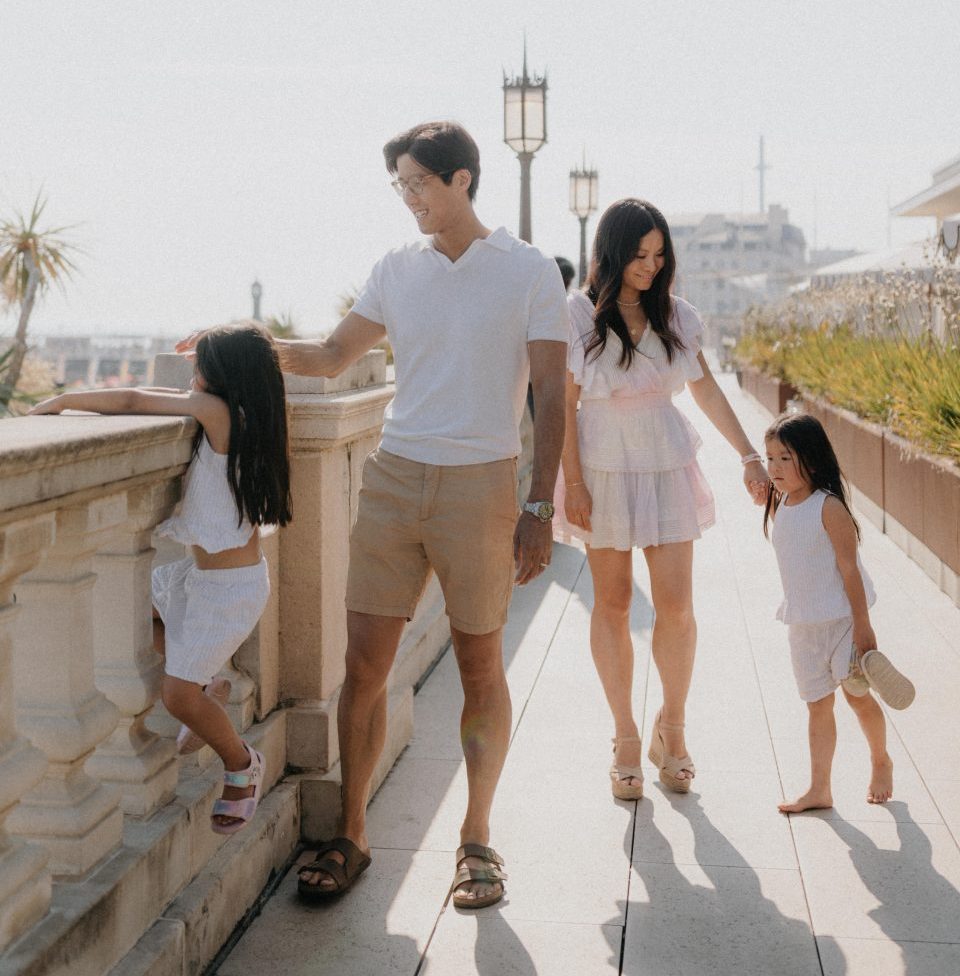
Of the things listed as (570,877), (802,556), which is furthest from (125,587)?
(802,556)

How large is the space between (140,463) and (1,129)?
12790 cm

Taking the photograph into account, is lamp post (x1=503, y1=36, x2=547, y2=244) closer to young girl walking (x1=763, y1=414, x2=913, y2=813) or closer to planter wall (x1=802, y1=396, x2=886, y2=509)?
planter wall (x1=802, y1=396, x2=886, y2=509)

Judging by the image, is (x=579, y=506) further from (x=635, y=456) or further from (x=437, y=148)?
(x=437, y=148)

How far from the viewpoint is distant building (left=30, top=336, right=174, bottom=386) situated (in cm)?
6694

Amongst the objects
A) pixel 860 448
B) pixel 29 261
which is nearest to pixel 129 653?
pixel 860 448

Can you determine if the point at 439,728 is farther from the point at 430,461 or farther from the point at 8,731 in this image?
the point at 8,731

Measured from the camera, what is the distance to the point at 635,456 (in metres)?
4.36

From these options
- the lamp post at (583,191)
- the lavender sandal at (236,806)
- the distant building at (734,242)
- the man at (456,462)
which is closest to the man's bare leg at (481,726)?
the man at (456,462)

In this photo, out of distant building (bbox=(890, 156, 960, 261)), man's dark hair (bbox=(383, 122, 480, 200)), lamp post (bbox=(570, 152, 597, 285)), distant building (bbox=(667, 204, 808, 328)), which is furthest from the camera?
distant building (bbox=(667, 204, 808, 328))

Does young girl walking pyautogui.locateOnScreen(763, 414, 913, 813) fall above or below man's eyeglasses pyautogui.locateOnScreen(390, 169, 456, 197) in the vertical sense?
below

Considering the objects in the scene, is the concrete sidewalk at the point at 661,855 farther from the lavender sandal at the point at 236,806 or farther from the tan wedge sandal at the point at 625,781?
the lavender sandal at the point at 236,806

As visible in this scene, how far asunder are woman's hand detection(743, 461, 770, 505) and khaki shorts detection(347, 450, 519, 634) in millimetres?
1161

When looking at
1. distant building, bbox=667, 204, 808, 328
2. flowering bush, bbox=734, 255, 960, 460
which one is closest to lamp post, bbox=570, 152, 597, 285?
flowering bush, bbox=734, 255, 960, 460

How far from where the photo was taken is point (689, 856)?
3.86 m
